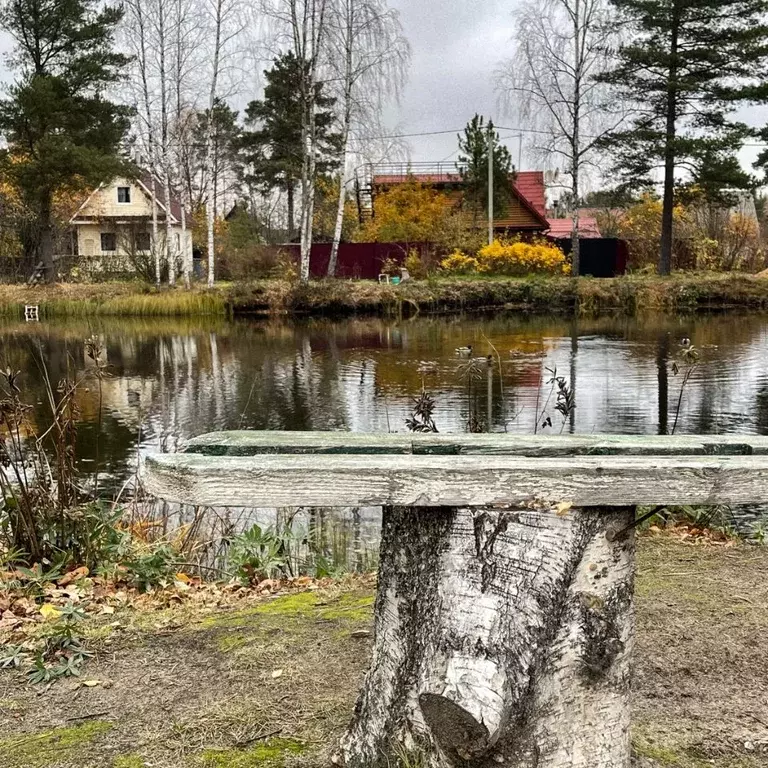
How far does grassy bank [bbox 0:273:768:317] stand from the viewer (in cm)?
2717

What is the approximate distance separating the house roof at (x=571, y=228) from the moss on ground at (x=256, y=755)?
1703 inches

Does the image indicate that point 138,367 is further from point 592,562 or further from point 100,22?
point 100,22

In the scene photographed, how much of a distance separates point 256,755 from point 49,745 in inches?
25.1

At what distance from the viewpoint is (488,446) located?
217cm

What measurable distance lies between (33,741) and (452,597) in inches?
56.8

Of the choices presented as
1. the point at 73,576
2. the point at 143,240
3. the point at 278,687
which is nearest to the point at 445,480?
the point at 278,687

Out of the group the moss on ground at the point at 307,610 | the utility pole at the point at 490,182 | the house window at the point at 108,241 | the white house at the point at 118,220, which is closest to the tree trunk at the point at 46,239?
the white house at the point at 118,220

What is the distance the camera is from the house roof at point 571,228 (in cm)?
4603

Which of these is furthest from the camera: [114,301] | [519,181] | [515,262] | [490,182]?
[519,181]

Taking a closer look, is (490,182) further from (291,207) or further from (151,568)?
(151,568)

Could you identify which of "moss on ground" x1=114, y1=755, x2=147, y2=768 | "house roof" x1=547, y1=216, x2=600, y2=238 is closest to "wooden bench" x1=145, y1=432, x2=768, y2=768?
"moss on ground" x1=114, y1=755, x2=147, y2=768

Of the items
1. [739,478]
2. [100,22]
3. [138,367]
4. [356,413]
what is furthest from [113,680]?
[100,22]

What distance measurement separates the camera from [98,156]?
32.2 m

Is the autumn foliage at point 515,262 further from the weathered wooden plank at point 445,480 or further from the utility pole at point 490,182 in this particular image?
the weathered wooden plank at point 445,480
